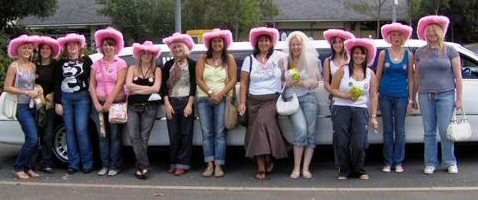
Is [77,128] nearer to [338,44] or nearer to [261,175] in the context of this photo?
[261,175]

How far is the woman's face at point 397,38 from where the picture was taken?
7184 mm

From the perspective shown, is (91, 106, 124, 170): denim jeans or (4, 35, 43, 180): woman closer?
(4, 35, 43, 180): woman

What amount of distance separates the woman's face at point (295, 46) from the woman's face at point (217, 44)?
→ 778mm

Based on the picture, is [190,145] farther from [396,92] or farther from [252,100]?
[396,92]

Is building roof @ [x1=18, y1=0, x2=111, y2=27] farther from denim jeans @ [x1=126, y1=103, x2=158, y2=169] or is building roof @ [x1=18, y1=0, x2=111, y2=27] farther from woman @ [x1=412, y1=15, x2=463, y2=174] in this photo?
woman @ [x1=412, y1=15, x2=463, y2=174]

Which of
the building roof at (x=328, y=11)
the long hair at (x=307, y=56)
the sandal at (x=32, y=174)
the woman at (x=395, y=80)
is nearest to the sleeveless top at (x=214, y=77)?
the long hair at (x=307, y=56)

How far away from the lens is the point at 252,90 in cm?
727

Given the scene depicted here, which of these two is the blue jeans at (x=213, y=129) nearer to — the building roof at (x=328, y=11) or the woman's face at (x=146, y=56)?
the woman's face at (x=146, y=56)

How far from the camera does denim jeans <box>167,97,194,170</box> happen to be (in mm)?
7414

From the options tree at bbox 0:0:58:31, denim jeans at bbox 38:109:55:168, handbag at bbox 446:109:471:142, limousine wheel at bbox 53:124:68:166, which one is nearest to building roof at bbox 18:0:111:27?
tree at bbox 0:0:58:31

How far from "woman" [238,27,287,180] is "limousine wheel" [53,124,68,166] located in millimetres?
2361

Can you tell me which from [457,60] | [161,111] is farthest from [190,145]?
[457,60]

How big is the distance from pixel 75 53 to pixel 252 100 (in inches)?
83.3

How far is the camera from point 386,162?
756 centimetres
